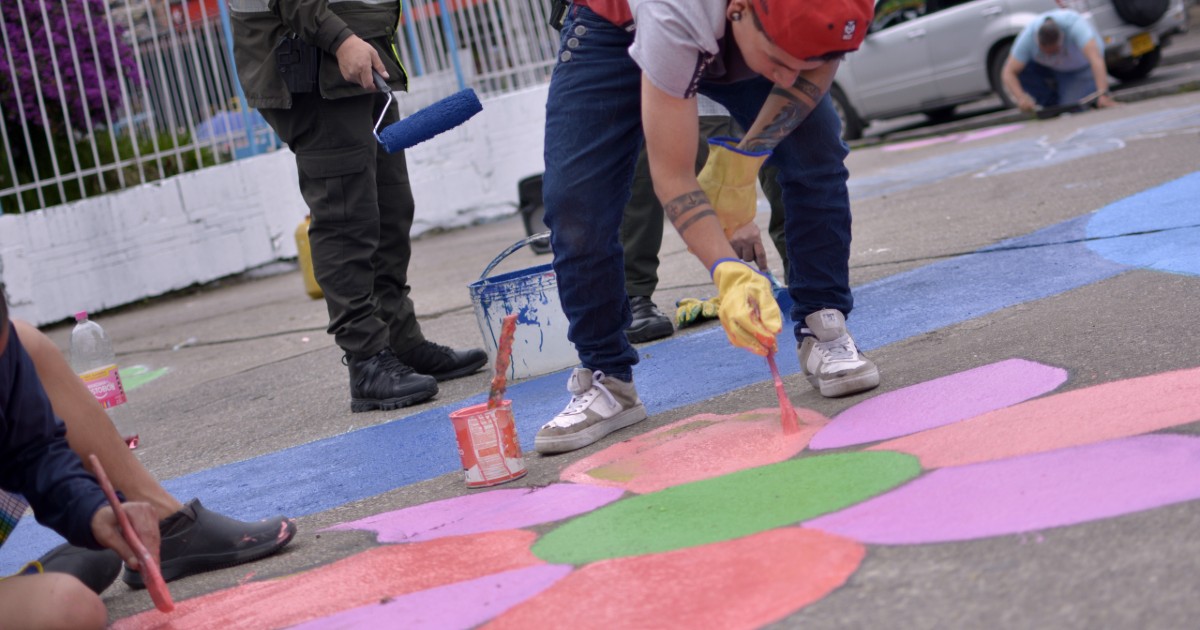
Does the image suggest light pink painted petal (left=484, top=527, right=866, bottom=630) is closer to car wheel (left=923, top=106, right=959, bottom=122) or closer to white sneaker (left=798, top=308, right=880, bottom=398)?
white sneaker (left=798, top=308, right=880, bottom=398)

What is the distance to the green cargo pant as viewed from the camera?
3.74 m

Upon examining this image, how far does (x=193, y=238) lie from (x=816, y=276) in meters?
6.97

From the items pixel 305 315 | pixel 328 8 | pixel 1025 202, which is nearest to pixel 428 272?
pixel 305 315

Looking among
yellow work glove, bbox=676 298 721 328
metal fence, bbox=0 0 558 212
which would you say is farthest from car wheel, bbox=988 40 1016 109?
yellow work glove, bbox=676 298 721 328

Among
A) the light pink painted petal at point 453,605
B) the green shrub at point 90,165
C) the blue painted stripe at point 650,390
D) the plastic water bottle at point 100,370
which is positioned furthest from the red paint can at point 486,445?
the green shrub at point 90,165

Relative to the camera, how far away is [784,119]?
2701 millimetres

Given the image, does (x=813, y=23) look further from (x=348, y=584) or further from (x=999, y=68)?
(x=999, y=68)

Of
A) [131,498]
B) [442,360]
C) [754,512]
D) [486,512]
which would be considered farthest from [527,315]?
[754,512]

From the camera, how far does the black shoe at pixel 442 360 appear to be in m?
4.16

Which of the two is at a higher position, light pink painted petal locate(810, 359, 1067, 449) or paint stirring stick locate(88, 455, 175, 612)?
paint stirring stick locate(88, 455, 175, 612)

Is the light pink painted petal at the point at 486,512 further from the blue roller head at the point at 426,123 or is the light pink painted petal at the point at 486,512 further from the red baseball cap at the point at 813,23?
the blue roller head at the point at 426,123

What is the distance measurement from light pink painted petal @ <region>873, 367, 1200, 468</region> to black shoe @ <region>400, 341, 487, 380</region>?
2017mm

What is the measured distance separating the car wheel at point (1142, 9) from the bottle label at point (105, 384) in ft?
28.7

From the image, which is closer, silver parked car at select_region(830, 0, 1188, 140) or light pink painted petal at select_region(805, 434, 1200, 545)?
light pink painted petal at select_region(805, 434, 1200, 545)
